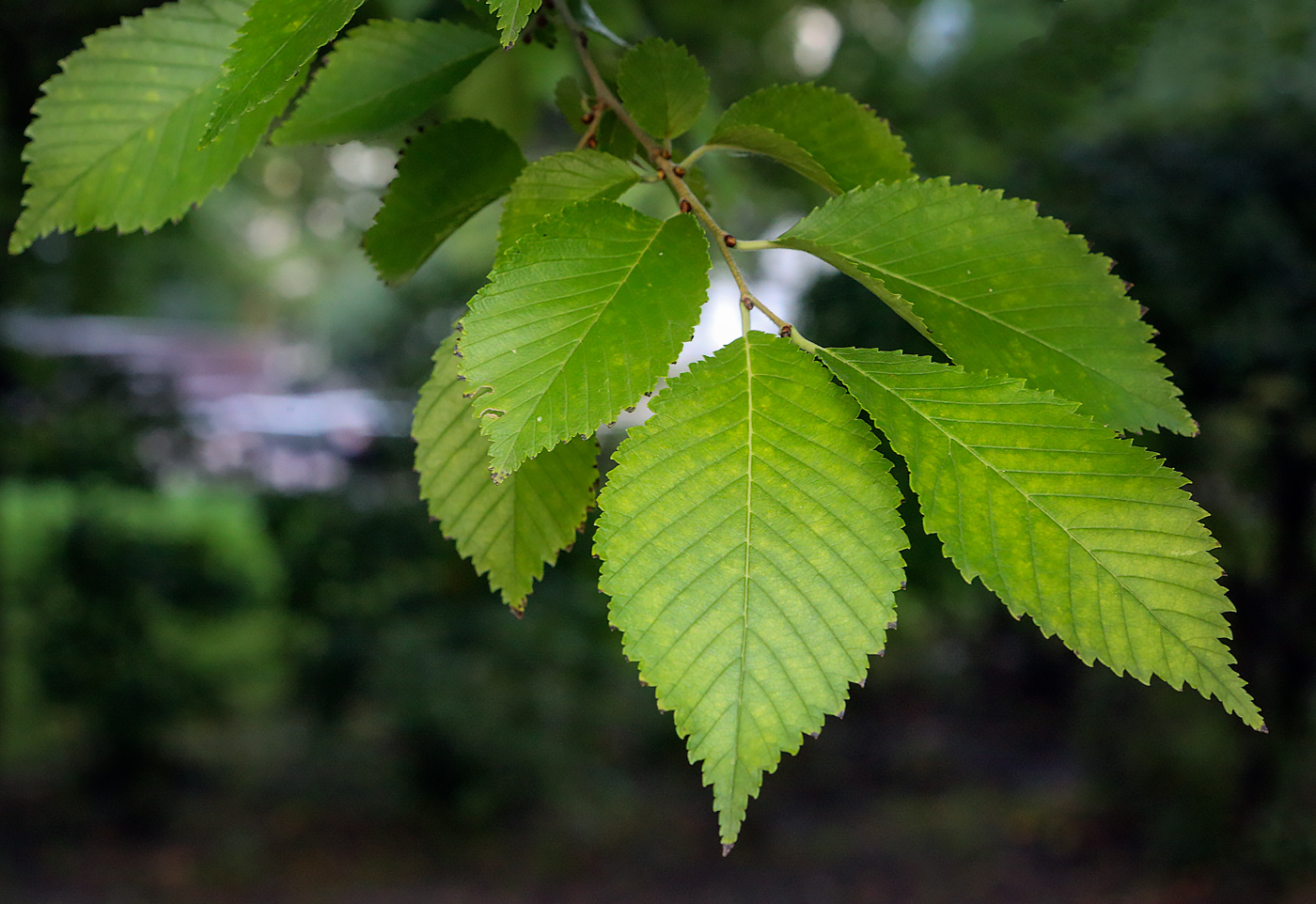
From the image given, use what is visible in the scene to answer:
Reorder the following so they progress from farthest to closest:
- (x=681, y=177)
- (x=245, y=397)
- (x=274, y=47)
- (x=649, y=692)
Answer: (x=245, y=397) < (x=649, y=692) < (x=681, y=177) < (x=274, y=47)

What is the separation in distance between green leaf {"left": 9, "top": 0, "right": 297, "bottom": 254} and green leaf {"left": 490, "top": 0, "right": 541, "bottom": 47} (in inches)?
15.3

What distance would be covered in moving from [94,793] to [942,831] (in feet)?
16.6

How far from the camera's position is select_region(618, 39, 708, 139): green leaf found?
0.85 m

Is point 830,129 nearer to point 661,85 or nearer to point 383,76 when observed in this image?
point 661,85

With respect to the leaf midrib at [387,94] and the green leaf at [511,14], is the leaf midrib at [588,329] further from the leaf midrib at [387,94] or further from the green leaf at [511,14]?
the leaf midrib at [387,94]

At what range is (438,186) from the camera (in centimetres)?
94

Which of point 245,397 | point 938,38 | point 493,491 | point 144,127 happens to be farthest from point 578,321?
point 245,397

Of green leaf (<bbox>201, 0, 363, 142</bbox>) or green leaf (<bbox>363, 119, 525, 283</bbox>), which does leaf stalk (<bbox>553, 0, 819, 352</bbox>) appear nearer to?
green leaf (<bbox>363, 119, 525, 283</bbox>)

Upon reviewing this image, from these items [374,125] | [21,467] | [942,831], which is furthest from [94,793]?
[374,125]

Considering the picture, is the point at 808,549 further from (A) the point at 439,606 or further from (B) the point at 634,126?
(A) the point at 439,606

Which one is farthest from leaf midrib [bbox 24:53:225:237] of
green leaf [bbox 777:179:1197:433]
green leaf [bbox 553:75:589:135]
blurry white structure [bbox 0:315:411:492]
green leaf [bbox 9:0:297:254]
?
blurry white structure [bbox 0:315:411:492]

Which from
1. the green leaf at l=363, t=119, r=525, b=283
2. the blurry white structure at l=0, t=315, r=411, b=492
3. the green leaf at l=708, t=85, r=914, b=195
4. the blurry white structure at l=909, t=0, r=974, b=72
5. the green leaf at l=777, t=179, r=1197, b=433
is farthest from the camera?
the blurry white structure at l=0, t=315, r=411, b=492

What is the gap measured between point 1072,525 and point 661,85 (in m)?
0.49

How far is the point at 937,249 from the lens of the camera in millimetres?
718
